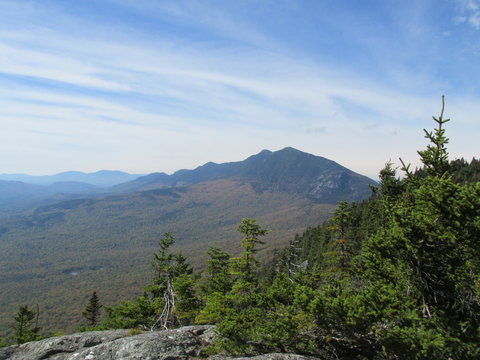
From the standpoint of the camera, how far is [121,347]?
1214 centimetres

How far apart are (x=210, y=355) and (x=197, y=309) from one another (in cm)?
952

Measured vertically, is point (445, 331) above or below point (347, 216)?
below

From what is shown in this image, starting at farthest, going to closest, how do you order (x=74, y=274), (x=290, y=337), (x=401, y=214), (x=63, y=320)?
(x=74, y=274) < (x=63, y=320) < (x=290, y=337) < (x=401, y=214)

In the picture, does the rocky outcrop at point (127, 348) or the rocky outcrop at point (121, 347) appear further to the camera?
the rocky outcrop at point (121, 347)

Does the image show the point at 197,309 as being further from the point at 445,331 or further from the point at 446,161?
the point at 446,161

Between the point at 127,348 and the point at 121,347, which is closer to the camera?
the point at 127,348

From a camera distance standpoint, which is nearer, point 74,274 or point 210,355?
point 210,355

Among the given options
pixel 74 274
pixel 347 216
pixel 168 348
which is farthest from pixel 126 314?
pixel 74 274

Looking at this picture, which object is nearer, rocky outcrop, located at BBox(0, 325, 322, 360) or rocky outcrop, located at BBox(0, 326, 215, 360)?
rocky outcrop, located at BBox(0, 325, 322, 360)

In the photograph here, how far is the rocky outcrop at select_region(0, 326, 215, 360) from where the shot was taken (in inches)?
462

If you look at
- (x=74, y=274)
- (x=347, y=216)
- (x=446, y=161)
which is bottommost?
(x=74, y=274)

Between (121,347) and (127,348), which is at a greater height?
(127,348)

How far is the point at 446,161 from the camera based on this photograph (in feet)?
34.6

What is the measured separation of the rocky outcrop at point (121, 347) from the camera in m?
11.7
